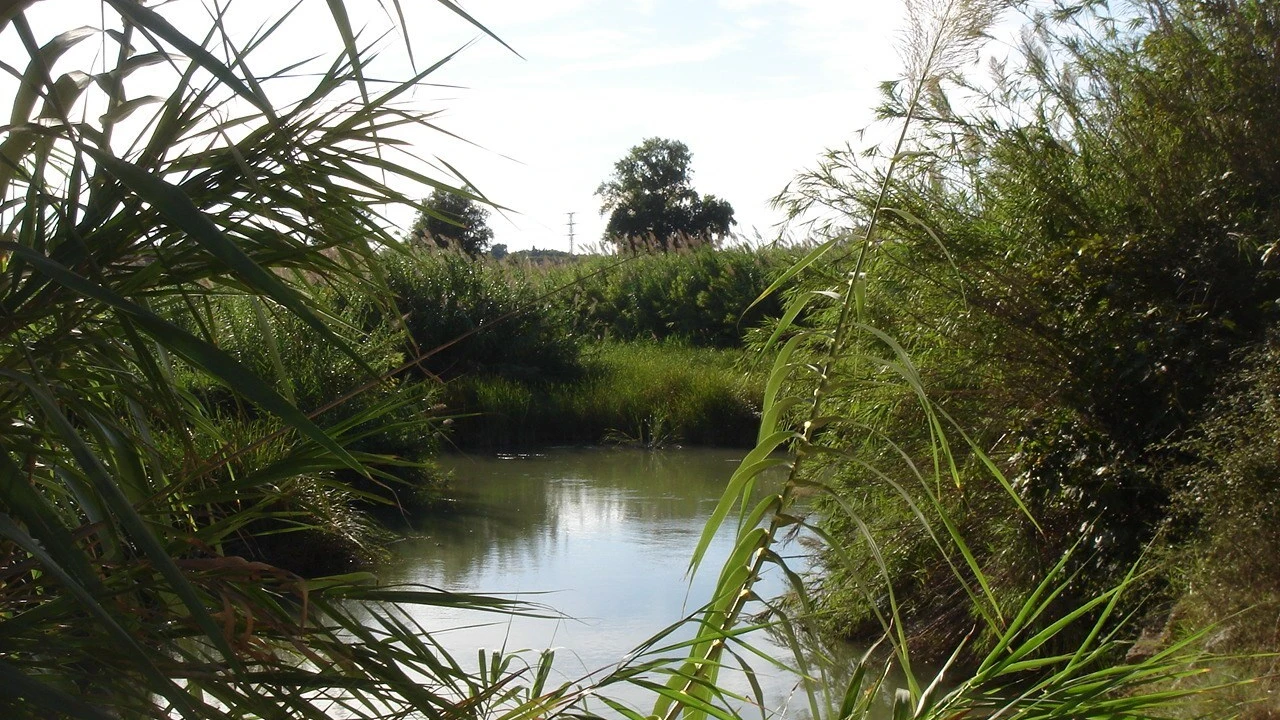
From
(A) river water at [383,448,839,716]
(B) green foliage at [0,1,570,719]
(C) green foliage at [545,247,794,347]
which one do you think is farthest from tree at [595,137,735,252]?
(B) green foliage at [0,1,570,719]

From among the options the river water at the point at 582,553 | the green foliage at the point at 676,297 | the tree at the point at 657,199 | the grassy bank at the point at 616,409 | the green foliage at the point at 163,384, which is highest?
the tree at the point at 657,199

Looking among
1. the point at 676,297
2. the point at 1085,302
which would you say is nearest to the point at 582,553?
the point at 1085,302

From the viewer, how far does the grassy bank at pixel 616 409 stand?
10281 millimetres

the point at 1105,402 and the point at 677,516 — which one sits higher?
the point at 1105,402

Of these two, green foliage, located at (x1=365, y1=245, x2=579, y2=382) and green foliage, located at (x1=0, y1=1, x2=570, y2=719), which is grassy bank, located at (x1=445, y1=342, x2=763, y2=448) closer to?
green foliage, located at (x1=365, y1=245, x2=579, y2=382)

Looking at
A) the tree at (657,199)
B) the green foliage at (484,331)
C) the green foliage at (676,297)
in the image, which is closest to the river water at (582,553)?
the green foliage at (484,331)

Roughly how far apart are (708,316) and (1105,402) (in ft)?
34.4

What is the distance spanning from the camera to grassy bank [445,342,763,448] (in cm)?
1028

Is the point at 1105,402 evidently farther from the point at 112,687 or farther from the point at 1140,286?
the point at 112,687

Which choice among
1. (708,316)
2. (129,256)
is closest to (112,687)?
(129,256)

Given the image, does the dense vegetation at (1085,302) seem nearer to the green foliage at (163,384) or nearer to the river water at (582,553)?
the river water at (582,553)

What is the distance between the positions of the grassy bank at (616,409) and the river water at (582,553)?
569 mm

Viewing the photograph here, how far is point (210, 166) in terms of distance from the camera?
1085 millimetres

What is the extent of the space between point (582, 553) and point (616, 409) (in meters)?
4.66
